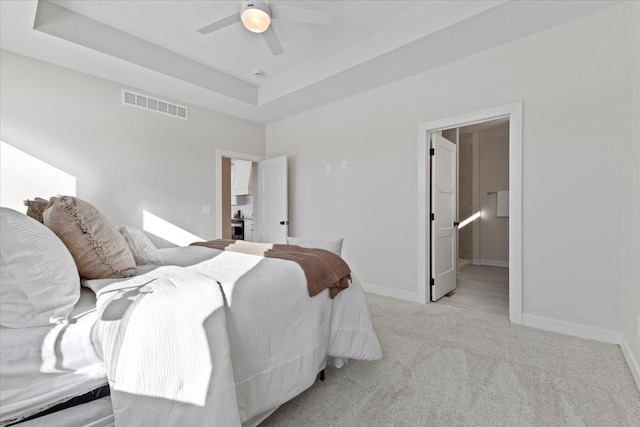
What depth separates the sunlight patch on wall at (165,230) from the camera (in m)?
3.83

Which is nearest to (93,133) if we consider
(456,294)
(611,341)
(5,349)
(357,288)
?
(5,349)

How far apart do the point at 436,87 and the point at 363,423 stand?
3408 mm

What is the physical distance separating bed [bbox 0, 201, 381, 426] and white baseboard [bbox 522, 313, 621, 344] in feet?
8.03

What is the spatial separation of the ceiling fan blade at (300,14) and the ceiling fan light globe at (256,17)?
8 cm

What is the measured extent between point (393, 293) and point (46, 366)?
134 inches

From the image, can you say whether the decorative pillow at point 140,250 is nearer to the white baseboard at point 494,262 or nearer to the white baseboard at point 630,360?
the white baseboard at point 630,360

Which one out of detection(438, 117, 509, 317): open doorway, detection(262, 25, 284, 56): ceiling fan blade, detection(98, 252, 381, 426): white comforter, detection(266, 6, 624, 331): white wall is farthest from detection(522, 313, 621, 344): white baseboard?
detection(262, 25, 284, 56): ceiling fan blade

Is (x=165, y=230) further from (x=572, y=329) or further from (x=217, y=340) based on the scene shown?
(x=572, y=329)

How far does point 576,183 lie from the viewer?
2.56m

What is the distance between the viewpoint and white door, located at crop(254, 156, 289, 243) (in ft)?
15.9

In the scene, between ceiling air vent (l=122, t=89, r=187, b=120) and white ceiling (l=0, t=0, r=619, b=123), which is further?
ceiling air vent (l=122, t=89, r=187, b=120)

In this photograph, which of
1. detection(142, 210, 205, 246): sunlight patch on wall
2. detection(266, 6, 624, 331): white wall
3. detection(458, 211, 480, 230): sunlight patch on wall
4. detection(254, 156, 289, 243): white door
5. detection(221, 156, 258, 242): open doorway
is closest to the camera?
detection(266, 6, 624, 331): white wall

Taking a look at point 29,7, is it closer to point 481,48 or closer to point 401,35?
point 401,35

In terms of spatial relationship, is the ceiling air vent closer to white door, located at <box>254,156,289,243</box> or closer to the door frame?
white door, located at <box>254,156,289,243</box>
